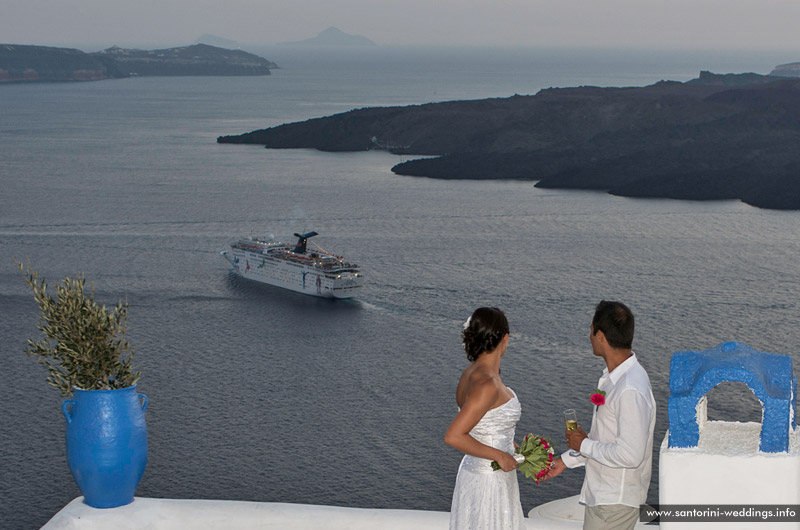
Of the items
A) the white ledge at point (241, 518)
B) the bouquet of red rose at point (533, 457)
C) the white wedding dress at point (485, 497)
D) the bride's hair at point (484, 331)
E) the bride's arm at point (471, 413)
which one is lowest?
the white ledge at point (241, 518)

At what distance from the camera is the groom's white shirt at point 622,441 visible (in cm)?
466

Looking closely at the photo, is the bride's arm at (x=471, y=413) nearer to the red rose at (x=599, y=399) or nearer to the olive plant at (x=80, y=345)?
the red rose at (x=599, y=399)

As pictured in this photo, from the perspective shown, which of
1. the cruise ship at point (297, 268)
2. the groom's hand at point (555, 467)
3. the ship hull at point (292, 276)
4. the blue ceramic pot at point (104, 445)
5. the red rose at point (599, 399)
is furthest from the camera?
the cruise ship at point (297, 268)

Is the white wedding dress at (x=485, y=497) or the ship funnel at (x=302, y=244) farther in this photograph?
the ship funnel at (x=302, y=244)

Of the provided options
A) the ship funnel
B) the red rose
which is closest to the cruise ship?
the ship funnel

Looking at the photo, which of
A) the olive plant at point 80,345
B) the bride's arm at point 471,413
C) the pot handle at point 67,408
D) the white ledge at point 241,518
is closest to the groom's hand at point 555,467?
the bride's arm at point 471,413

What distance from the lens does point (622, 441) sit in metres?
4.68

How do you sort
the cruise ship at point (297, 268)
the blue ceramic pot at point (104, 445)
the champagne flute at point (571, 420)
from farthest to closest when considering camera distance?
1. the cruise ship at point (297, 268)
2. the blue ceramic pot at point (104, 445)
3. the champagne flute at point (571, 420)

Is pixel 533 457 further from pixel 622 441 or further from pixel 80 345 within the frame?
pixel 80 345

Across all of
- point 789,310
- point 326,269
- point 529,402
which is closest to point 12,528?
point 529,402

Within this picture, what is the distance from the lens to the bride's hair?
15.2 feet

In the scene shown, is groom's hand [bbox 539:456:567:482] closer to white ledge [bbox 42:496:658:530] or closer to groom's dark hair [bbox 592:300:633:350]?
groom's dark hair [bbox 592:300:633:350]

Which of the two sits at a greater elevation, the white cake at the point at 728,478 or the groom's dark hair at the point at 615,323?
the groom's dark hair at the point at 615,323

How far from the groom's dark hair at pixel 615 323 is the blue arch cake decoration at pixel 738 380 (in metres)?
0.55
